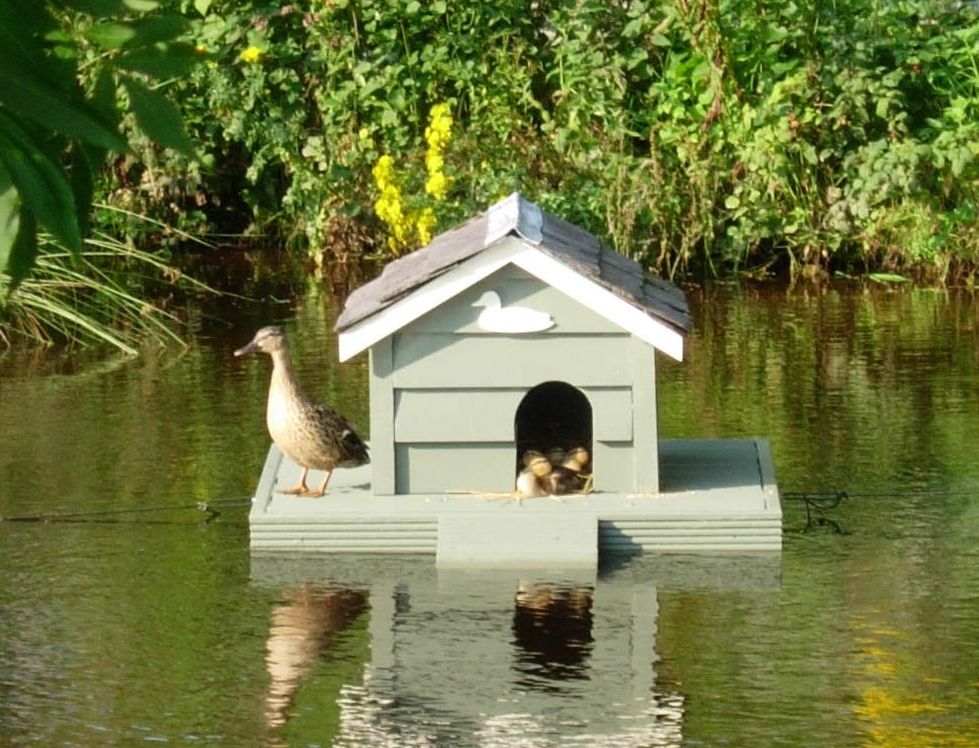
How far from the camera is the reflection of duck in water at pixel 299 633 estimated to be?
19.4 feet

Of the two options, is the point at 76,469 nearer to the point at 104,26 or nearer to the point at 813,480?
the point at 813,480

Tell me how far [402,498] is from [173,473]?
5.13 feet

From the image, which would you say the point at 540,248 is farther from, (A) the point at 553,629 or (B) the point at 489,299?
(A) the point at 553,629

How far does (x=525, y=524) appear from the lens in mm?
7086

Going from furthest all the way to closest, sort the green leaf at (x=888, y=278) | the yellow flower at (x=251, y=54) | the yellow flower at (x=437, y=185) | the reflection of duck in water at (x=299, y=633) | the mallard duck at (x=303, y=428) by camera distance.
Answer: the yellow flower at (x=251, y=54), the green leaf at (x=888, y=278), the yellow flower at (x=437, y=185), the mallard duck at (x=303, y=428), the reflection of duck in water at (x=299, y=633)

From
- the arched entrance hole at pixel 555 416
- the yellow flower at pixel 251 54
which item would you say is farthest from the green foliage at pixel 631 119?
the arched entrance hole at pixel 555 416

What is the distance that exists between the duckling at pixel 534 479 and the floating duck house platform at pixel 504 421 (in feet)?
0.12

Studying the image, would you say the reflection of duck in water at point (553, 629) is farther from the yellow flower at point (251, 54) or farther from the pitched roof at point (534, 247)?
the yellow flower at point (251, 54)

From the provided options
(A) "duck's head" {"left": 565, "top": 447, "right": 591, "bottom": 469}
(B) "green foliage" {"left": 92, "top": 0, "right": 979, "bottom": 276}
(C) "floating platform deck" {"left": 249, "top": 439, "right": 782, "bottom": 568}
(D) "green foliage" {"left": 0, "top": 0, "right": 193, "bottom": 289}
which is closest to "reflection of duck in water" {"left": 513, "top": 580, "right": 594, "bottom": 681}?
(C) "floating platform deck" {"left": 249, "top": 439, "right": 782, "bottom": 568}

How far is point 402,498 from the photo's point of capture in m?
7.34

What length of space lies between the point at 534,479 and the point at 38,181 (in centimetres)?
497

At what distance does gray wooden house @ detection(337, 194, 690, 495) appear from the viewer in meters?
7.08

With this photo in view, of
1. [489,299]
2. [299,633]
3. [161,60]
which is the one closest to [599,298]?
[489,299]

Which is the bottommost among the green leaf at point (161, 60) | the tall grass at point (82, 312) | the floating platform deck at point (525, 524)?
the floating platform deck at point (525, 524)
